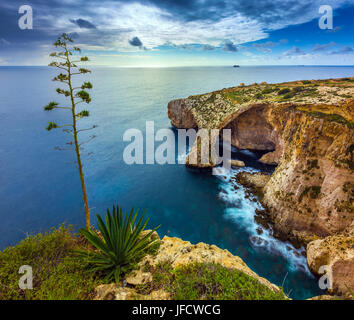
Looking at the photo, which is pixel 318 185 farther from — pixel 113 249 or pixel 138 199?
pixel 138 199

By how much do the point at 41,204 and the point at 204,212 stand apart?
20106 mm

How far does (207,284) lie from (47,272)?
18.1 feet

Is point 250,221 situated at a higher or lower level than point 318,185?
lower

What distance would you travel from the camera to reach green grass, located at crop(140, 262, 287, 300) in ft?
17.2

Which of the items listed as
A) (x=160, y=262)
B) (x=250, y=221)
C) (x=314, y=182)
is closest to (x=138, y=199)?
(x=250, y=221)

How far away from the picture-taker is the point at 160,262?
22.6 feet

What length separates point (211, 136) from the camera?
30203mm

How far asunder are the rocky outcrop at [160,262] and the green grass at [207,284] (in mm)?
255

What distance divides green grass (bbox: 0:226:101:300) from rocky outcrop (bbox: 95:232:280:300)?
75 centimetres

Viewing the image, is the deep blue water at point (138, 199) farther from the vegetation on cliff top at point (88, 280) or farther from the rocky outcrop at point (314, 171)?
the vegetation on cliff top at point (88, 280)

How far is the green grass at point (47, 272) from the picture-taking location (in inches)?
216
